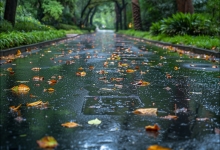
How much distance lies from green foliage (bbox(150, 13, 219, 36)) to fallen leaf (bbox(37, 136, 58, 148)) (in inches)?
807

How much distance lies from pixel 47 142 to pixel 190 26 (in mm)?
21189

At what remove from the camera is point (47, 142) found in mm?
3318

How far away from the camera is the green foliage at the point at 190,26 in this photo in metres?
22.7

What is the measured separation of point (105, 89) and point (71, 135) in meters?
2.83

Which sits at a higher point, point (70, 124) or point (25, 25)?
point (25, 25)

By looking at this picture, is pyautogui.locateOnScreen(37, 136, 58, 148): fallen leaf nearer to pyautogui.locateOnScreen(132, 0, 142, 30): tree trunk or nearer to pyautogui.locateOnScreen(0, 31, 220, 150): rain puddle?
pyautogui.locateOnScreen(0, 31, 220, 150): rain puddle

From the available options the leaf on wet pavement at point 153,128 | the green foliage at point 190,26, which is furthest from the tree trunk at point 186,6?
the leaf on wet pavement at point 153,128

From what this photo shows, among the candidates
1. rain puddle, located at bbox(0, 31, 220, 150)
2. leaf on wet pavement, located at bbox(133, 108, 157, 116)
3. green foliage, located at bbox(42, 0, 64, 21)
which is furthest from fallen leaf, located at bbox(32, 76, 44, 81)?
green foliage, located at bbox(42, 0, 64, 21)

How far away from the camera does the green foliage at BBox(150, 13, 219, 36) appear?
22.7m

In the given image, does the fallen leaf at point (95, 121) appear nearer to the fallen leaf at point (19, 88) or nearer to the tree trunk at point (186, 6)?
the fallen leaf at point (19, 88)

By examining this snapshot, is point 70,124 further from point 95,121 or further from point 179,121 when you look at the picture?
point 179,121

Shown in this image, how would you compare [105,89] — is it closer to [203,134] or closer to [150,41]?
[203,134]

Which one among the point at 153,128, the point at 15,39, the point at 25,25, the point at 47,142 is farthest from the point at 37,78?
the point at 25,25

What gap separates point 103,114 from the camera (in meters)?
4.50
